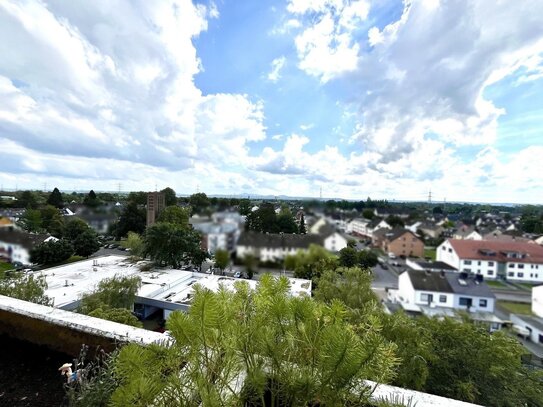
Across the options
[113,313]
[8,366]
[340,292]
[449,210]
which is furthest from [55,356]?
[449,210]

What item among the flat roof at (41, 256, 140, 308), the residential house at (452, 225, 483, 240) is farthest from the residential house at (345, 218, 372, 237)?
the flat roof at (41, 256, 140, 308)

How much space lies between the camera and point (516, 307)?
45.8 ft

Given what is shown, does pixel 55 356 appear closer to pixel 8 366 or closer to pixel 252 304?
pixel 8 366

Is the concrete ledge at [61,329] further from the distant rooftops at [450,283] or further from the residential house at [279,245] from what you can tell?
the distant rooftops at [450,283]

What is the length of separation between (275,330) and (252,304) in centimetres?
21

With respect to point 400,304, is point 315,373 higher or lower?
higher

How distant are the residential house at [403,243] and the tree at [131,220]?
24.4 metres

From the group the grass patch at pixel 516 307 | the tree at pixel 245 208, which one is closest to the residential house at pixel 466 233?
the grass patch at pixel 516 307

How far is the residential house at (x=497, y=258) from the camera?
16.2 metres

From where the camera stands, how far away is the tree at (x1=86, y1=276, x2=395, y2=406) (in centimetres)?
95

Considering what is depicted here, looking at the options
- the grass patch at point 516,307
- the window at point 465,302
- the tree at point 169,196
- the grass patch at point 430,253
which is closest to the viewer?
the window at point 465,302

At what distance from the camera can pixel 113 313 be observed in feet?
17.0

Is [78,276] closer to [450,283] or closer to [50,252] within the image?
[50,252]

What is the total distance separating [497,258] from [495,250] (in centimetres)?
51
